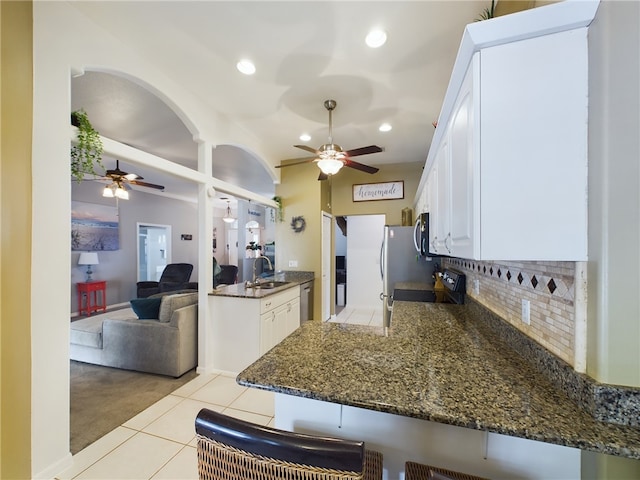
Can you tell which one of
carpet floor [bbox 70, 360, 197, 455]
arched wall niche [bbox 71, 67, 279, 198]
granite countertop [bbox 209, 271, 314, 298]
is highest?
arched wall niche [bbox 71, 67, 279, 198]

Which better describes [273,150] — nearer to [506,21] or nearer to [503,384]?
[506,21]

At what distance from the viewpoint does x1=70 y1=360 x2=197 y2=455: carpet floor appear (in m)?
2.00

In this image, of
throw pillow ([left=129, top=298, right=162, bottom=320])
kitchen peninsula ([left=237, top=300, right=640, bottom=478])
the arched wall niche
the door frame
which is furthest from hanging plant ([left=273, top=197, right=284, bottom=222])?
kitchen peninsula ([left=237, top=300, right=640, bottom=478])

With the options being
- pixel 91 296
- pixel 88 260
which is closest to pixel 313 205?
pixel 88 260

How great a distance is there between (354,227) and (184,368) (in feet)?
14.0

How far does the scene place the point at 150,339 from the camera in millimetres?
2818

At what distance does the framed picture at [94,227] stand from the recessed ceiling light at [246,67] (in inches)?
201

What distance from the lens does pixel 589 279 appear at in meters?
0.81

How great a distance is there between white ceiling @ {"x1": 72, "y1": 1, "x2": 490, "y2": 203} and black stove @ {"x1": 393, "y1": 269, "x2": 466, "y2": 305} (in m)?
1.83

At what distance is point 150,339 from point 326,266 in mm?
3001

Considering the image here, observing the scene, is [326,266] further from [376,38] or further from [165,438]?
[376,38]

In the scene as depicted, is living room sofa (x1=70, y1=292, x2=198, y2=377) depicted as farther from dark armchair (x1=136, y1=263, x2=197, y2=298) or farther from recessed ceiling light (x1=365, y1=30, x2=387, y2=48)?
recessed ceiling light (x1=365, y1=30, x2=387, y2=48)

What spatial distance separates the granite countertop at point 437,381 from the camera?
2.39ft

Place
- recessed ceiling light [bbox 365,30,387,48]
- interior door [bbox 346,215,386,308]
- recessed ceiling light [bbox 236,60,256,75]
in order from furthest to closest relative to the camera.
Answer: interior door [bbox 346,215,386,308] → recessed ceiling light [bbox 236,60,256,75] → recessed ceiling light [bbox 365,30,387,48]
